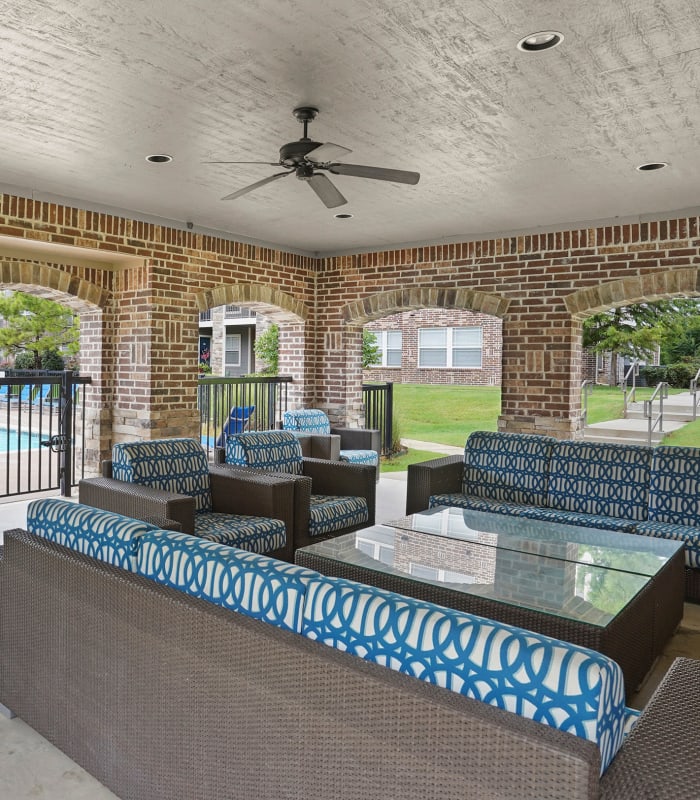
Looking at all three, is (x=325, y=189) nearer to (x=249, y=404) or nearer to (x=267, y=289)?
(x=267, y=289)

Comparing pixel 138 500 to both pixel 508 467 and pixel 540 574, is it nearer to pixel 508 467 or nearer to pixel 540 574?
pixel 540 574

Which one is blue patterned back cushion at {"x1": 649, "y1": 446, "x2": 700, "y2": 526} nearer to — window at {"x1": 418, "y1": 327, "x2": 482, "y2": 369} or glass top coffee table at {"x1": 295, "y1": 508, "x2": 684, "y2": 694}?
glass top coffee table at {"x1": 295, "y1": 508, "x2": 684, "y2": 694}

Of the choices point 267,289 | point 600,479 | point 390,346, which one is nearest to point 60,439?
point 267,289

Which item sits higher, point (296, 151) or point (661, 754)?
point (296, 151)

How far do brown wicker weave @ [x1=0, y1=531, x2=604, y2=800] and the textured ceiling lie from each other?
80.5 inches

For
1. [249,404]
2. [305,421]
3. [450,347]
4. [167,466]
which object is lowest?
[167,466]

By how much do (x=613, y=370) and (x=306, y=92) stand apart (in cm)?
1264

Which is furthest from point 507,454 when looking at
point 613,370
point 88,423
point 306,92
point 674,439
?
point 613,370

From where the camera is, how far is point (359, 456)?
21.7 ft

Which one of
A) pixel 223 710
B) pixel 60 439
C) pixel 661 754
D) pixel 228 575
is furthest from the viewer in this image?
pixel 60 439

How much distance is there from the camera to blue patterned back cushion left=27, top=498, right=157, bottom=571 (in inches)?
76.4

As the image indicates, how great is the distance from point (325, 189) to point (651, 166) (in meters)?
2.20

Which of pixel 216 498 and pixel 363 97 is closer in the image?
pixel 363 97

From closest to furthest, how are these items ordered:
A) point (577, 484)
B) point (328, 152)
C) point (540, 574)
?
point (540, 574)
point (328, 152)
point (577, 484)
